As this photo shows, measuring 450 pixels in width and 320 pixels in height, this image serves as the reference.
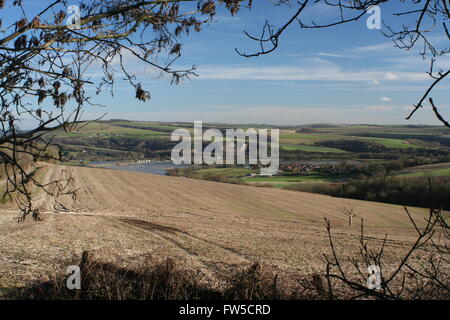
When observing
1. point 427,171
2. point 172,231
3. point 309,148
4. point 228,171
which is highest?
point 309,148

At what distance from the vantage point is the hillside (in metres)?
11.8

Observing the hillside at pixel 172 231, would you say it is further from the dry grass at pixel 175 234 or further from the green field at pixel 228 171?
the green field at pixel 228 171

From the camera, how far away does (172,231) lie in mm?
18109

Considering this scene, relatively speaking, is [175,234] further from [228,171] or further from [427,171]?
[228,171]

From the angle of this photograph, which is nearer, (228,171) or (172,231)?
(172,231)

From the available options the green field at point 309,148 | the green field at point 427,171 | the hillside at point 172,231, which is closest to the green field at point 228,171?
the green field at point 309,148

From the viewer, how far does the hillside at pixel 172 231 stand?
11789 mm

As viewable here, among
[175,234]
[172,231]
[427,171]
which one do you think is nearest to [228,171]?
[427,171]

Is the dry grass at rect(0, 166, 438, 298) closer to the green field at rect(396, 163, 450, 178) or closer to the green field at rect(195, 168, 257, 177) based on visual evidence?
the green field at rect(396, 163, 450, 178)

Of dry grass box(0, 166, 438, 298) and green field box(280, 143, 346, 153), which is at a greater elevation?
green field box(280, 143, 346, 153)

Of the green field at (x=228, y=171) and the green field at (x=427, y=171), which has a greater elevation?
the green field at (x=427, y=171)

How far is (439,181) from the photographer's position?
38406mm

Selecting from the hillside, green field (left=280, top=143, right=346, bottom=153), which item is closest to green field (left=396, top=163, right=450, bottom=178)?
the hillside

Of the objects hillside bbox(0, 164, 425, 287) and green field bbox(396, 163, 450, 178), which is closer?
hillside bbox(0, 164, 425, 287)
